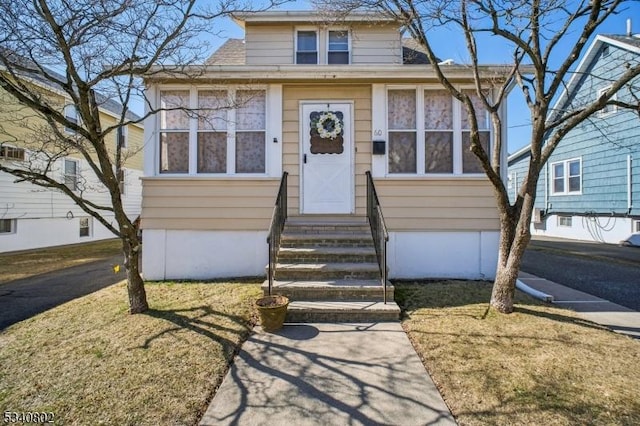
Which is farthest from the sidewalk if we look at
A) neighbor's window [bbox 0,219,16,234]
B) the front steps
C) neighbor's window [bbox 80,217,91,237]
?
neighbor's window [bbox 80,217,91,237]

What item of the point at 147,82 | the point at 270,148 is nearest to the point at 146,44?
the point at 147,82

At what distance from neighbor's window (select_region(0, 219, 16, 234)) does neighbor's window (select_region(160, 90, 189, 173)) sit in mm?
9053

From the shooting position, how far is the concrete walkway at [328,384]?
2441 mm

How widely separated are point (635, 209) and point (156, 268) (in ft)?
48.4

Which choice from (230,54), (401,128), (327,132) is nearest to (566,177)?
(401,128)

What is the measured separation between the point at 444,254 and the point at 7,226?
1394 cm

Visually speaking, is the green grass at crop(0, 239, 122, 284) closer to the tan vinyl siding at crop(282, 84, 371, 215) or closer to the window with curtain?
the tan vinyl siding at crop(282, 84, 371, 215)

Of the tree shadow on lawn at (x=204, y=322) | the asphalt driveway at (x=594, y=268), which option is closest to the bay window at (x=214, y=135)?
the tree shadow on lawn at (x=204, y=322)

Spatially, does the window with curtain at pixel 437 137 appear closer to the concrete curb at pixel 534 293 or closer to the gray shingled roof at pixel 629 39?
the concrete curb at pixel 534 293

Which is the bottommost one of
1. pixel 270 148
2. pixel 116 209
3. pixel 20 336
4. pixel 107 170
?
pixel 20 336

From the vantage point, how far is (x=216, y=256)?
6.19 meters

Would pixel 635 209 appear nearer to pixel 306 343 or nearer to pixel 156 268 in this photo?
pixel 306 343

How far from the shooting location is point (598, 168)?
1254 cm

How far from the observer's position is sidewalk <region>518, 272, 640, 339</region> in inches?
164
